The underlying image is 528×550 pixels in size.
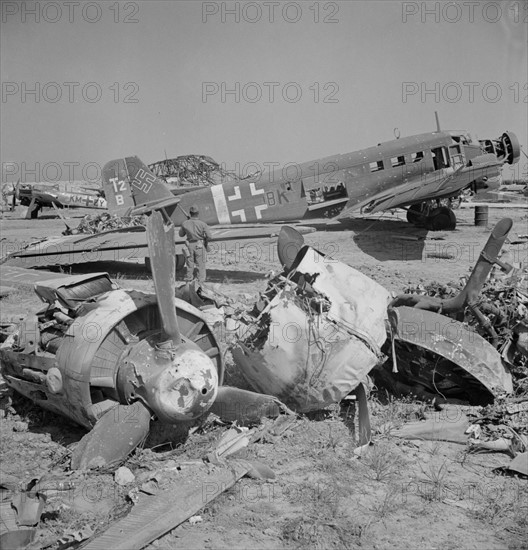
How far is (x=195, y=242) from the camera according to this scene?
11617 mm

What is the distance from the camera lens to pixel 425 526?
417 centimetres

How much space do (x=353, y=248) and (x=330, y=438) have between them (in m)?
11.6

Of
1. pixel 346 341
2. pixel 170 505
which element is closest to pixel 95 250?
pixel 346 341

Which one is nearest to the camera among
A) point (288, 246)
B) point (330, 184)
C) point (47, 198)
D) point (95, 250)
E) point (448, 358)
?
point (448, 358)

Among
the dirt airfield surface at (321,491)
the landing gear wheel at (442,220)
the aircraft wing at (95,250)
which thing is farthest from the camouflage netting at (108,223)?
the dirt airfield surface at (321,491)

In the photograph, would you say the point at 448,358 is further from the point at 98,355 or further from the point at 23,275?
the point at 23,275

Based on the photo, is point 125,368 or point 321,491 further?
point 125,368

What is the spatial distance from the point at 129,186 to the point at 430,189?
28.3 feet

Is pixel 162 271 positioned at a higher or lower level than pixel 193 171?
lower

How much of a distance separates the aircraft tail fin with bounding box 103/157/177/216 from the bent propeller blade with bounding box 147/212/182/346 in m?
13.3

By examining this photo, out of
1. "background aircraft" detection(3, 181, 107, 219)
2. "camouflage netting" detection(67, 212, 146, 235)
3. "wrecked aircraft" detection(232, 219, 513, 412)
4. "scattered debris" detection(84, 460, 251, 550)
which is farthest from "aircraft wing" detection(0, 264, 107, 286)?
"background aircraft" detection(3, 181, 107, 219)

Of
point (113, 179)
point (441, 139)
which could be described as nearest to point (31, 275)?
point (113, 179)

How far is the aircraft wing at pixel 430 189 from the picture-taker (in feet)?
56.4

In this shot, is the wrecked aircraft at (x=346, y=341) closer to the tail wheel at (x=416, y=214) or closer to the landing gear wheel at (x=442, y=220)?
the landing gear wheel at (x=442, y=220)
